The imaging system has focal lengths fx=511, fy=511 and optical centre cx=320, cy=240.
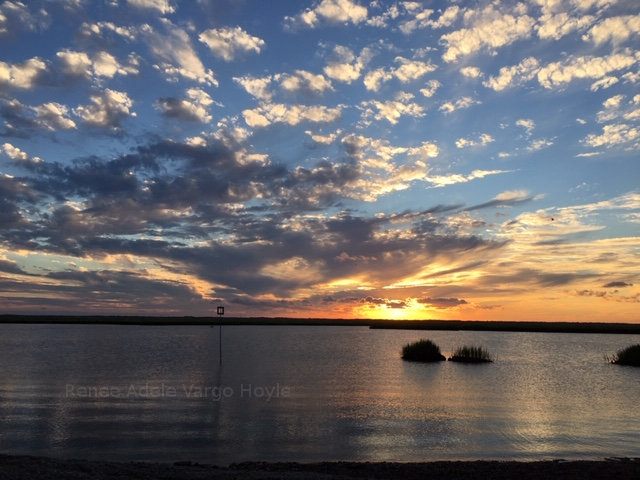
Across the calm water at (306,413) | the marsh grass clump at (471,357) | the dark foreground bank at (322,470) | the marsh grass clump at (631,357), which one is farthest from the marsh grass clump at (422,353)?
the dark foreground bank at (322,470)

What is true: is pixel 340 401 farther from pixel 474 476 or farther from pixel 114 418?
pixel 474 476

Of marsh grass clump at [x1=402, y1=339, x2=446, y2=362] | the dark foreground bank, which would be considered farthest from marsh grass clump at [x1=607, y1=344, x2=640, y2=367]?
the dark foreground bank

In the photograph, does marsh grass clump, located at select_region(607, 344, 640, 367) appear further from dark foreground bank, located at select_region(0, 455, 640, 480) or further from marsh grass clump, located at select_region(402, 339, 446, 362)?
dark foreground bank, located at select_region(0, 455, 640, 480)

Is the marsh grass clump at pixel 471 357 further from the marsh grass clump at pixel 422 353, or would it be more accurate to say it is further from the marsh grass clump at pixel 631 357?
the marsh grass clump at pixel 631 357

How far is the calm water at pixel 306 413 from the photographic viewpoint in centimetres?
1947

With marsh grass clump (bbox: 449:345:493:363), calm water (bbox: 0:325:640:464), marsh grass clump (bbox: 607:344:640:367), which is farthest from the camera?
marsh grass clump (bbox: 449:345:493:363)

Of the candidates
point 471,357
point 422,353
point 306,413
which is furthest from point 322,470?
point 471,357

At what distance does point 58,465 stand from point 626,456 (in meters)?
19.4

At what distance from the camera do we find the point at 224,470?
593 inches

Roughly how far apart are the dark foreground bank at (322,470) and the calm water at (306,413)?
1988 millimetres

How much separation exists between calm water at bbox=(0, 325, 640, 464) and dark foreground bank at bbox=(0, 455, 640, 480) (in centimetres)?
199

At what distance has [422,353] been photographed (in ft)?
197

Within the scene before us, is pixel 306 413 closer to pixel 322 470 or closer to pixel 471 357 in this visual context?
pixel 322 470

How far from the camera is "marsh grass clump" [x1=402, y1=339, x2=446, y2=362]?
59.9m
